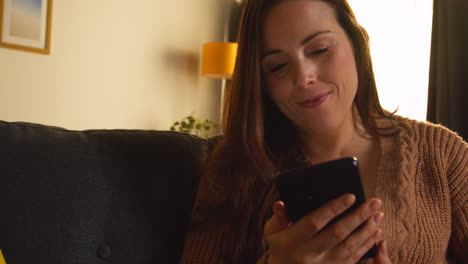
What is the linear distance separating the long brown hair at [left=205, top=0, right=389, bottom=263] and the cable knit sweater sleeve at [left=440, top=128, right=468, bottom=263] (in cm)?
20

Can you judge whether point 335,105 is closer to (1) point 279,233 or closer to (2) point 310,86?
(2) point 310,86

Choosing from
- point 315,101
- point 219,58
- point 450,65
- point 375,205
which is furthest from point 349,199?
point 219,58

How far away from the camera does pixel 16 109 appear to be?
211 centimetres

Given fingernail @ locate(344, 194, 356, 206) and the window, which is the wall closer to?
the window

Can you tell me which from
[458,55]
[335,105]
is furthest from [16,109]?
[458,55]

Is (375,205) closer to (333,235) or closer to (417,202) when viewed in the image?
(333,235)

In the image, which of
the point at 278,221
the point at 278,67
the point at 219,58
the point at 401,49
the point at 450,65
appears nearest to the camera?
the point at 278,221

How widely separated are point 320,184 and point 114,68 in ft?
7.45

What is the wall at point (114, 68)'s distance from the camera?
218 cm

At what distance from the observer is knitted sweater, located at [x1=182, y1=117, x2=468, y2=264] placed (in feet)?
2.76

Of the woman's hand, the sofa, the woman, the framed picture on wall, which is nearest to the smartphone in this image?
the woman's hand

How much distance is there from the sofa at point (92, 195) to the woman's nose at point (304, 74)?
1.15 ft

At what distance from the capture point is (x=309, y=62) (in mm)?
900

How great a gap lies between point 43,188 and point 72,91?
174 cm
